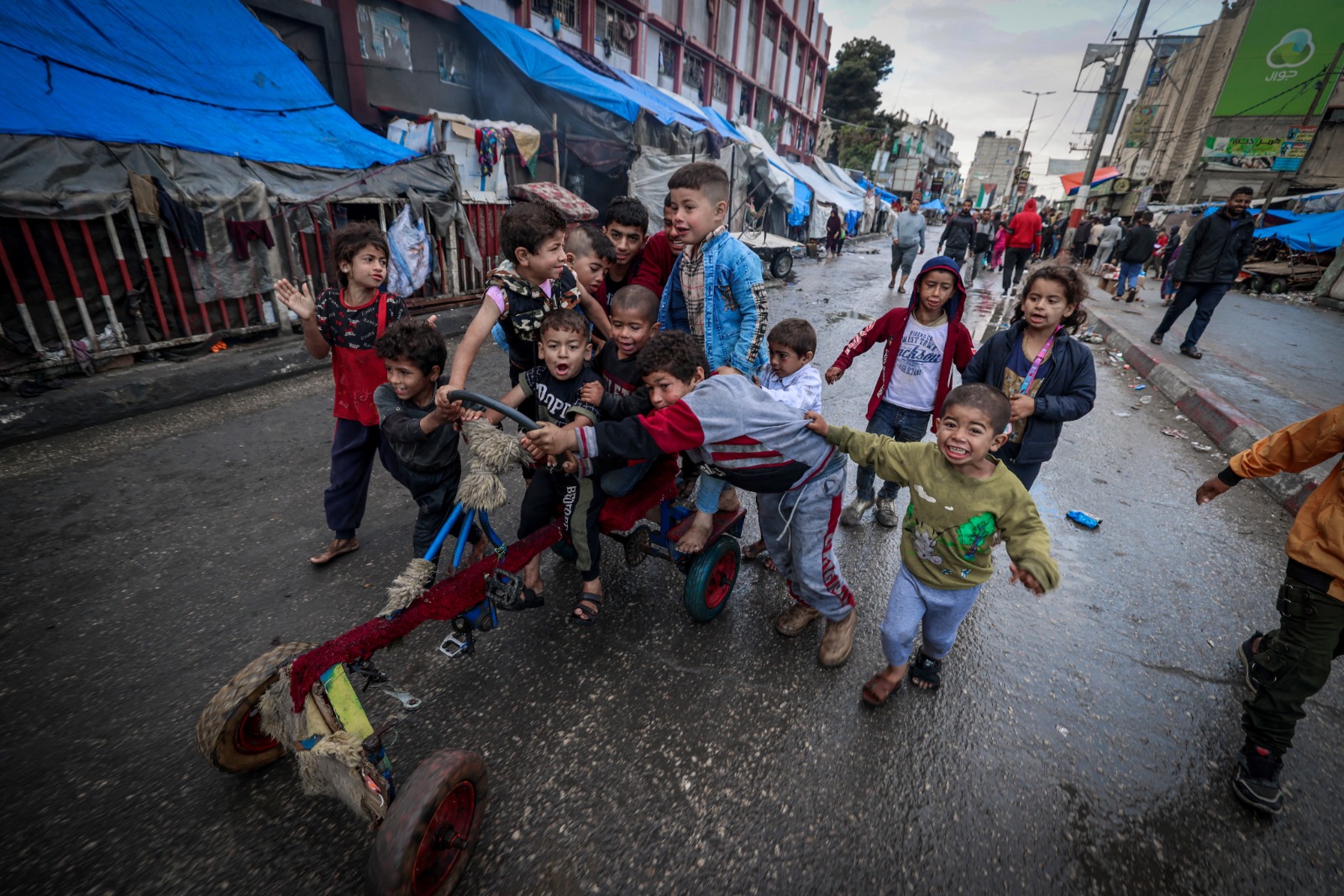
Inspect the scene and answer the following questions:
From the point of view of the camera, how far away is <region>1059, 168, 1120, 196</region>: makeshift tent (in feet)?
127

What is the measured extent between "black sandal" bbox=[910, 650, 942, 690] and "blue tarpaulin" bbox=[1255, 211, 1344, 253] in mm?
20598

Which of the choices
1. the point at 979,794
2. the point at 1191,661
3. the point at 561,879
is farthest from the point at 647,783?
the point at 1191,661

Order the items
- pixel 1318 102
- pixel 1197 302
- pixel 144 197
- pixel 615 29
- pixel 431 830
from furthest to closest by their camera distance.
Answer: pixel 1318 102 < pixel 615 29 < pixel 1197 302 < pixel 144 197 < pixel 431 830

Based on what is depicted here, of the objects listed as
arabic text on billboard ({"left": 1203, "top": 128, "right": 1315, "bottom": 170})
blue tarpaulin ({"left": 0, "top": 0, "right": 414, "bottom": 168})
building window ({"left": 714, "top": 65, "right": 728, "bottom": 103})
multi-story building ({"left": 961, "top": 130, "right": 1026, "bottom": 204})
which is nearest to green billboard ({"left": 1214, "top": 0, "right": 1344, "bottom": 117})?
Result: arabic text on billboard ({"left": 1203, "top": 128, "right": 1315, "bottom": 170})

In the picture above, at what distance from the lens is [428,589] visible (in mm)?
2033

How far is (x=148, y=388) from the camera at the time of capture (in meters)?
4.88

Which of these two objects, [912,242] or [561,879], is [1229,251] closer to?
[912,242]

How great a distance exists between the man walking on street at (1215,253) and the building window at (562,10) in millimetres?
14939

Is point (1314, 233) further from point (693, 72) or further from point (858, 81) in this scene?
point (858, 81)

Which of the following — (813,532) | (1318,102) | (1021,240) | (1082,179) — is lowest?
(813,532)

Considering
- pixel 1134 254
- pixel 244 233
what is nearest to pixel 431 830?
pixel 244 233

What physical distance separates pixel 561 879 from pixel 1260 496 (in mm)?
5773

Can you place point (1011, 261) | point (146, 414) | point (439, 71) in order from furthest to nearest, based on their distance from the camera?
point (1011, 261)
point (439, 71)
point (146, 414)

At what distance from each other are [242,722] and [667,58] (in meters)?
24.7
